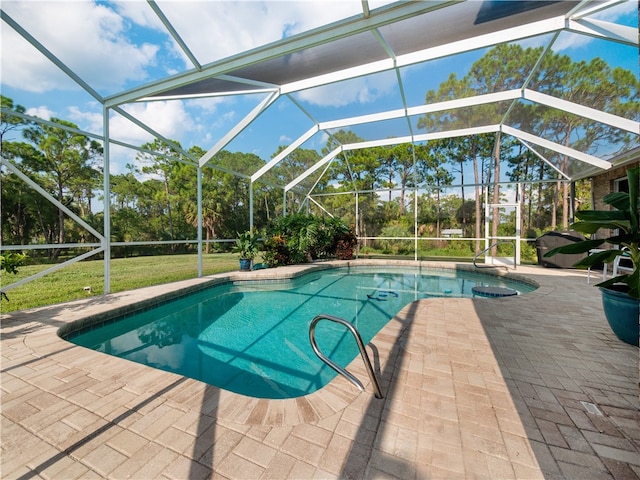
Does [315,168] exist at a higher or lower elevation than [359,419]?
higher

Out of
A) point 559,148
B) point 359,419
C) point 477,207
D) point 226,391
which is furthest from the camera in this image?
point 477,207

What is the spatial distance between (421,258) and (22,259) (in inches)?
461

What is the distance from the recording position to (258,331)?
432cm

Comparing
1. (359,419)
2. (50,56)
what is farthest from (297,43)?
(359,419)

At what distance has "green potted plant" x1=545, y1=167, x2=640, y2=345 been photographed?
2232 mm

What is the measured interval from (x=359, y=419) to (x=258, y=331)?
9.49 ft

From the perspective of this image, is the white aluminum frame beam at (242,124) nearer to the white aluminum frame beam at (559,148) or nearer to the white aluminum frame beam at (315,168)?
the white aluminum frame beam at (315,168)

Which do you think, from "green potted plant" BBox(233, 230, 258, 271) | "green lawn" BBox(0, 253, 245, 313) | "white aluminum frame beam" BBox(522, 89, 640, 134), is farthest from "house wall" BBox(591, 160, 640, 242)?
"green lawn" BBox(0, 253, 245, 313)

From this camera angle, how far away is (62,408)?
1.93 metres

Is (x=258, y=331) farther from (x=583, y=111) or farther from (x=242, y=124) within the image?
(x=583, y=111)

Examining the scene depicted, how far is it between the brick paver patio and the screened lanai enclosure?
3140 millimetres

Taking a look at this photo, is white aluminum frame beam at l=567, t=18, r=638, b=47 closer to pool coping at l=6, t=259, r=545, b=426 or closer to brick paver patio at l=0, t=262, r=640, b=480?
brick paver patio at l=0, t=262, r=640, b=480

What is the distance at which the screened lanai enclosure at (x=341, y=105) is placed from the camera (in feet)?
11.8

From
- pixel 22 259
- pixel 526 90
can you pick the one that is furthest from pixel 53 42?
pixel 526 90
